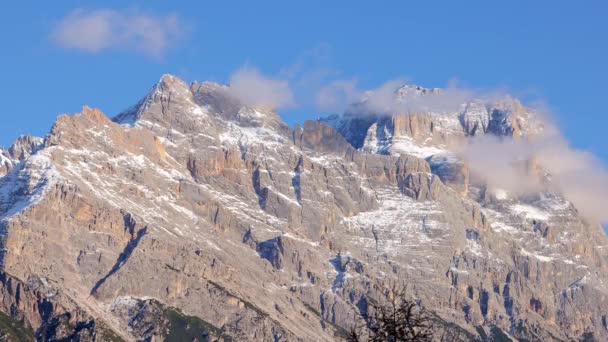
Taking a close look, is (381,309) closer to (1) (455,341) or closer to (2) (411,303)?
(2) (411,303)

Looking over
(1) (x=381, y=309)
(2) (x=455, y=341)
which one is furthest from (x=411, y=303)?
(2) (x=455, y=341)

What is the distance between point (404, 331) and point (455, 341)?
9.83 meters

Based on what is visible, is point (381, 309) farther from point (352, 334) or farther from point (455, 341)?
point (455, 341)

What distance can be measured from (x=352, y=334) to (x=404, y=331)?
1.93 metres

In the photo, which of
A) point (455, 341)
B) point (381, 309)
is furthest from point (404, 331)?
point (455, 341)

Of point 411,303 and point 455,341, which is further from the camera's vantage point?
point 455,341

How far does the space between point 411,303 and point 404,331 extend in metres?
1.73

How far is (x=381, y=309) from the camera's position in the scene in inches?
1954

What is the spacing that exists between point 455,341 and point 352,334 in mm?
10683

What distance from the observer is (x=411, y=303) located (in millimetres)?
50125

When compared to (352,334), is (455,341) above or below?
above

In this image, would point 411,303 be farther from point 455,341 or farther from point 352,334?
point 455,341

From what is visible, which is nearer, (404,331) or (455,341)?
(404,331)

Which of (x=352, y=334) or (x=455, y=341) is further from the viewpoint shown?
(x=455, y=341)
